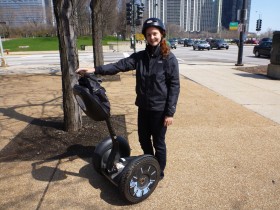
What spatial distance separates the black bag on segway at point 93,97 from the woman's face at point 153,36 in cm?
72

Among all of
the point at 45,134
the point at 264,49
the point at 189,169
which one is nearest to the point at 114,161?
the point at 189,169

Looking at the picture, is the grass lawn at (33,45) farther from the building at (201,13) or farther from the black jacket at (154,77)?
the black jacket at (154,77)

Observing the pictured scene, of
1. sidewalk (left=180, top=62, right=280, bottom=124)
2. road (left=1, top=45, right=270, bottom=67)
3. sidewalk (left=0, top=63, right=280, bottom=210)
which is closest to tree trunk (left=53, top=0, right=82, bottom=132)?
sidewalk (left=0, top=63, right=280, bottom=210)

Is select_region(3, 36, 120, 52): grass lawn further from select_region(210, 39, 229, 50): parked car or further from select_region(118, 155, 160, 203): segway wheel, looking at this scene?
select_region(118, 155, 160, 203): segway wheel

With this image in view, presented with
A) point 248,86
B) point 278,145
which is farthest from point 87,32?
point 278,145

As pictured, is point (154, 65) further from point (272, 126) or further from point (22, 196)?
point (272, 126)

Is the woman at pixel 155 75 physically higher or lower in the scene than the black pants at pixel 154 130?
higher

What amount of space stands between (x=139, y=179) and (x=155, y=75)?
1117mm

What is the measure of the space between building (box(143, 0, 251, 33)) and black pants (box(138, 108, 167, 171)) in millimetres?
77214

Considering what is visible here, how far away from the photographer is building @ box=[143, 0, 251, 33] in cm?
9012

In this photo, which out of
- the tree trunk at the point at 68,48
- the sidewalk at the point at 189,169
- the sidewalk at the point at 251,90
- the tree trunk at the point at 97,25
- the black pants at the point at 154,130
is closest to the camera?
the sidewalk at the point at 189,169

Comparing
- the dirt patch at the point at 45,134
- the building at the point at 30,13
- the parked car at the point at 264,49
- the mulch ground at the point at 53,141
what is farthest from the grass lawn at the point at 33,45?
the mulch ground at the point at 53,141

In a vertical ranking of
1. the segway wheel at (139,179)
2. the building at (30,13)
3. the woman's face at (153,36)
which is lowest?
the segway wheel at (139,179)

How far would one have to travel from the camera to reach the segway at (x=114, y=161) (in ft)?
8.74
